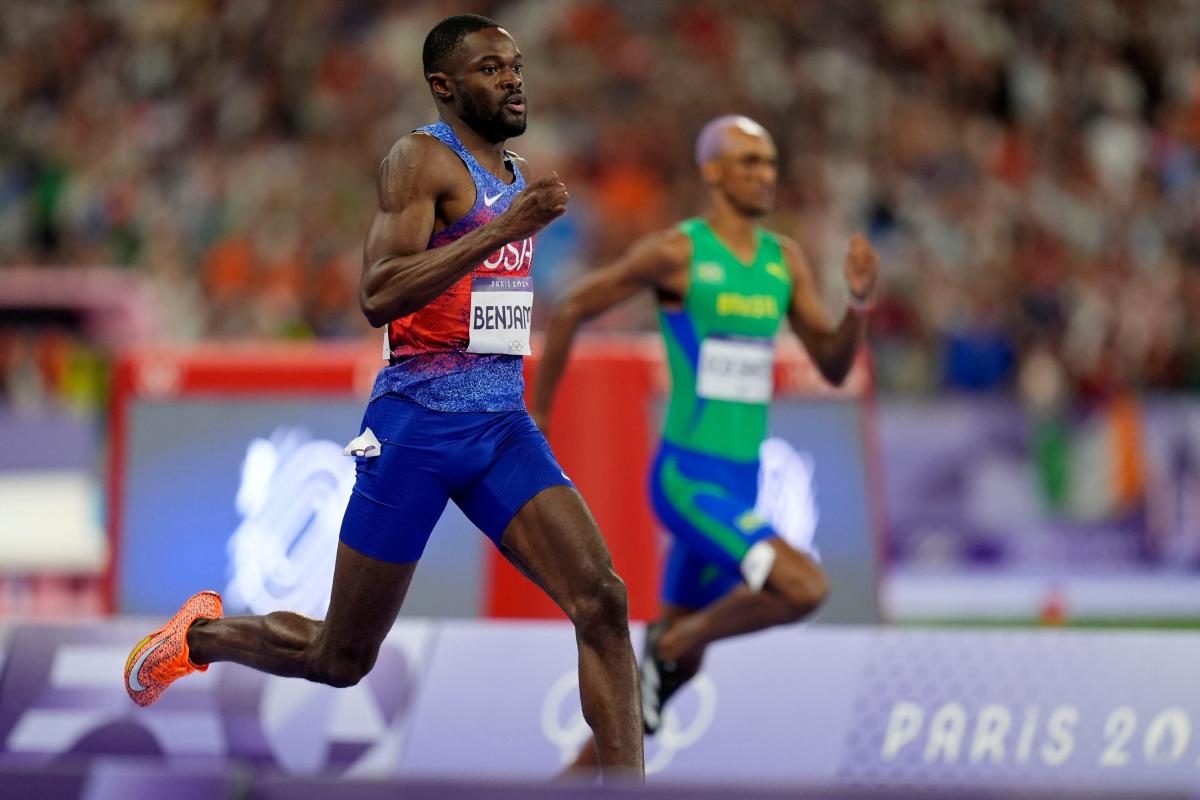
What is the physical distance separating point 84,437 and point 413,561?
10279mm

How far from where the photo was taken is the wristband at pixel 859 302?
634cm

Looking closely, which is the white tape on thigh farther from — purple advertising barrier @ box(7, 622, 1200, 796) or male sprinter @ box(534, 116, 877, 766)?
purple advertising barrier @ box(7, 622, 1200, 796)

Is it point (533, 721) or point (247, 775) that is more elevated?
point (247, 775)

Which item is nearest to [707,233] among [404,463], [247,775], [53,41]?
[404,463]

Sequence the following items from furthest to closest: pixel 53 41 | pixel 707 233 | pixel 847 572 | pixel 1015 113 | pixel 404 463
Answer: pixel 53 41
pixel 1015 113
pixel 847 572
pixel 707 233
pixel 404 463

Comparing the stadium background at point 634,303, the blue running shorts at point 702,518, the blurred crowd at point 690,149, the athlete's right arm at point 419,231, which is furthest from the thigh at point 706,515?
the blurred crowd at point 690,149

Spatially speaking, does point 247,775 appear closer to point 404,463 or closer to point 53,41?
point 404,463

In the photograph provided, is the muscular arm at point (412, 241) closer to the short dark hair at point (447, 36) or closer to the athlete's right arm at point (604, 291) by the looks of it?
the short dark hair at point (447, 36)

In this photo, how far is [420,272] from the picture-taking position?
4.55m

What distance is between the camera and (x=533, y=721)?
6305 millimetres

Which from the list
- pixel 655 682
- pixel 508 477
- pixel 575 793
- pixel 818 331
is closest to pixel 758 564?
pixel 655 682

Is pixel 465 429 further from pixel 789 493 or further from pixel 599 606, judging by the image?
pixel 789 493

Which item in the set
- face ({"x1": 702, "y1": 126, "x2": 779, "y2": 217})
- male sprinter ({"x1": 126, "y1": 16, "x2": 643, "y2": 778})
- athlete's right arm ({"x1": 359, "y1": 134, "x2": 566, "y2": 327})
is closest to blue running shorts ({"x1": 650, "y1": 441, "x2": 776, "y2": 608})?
face ({"x1": 702, "y1": 126, "x2": 779, "y2": 217})

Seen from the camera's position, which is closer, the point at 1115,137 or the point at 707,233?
the point at 707,233
